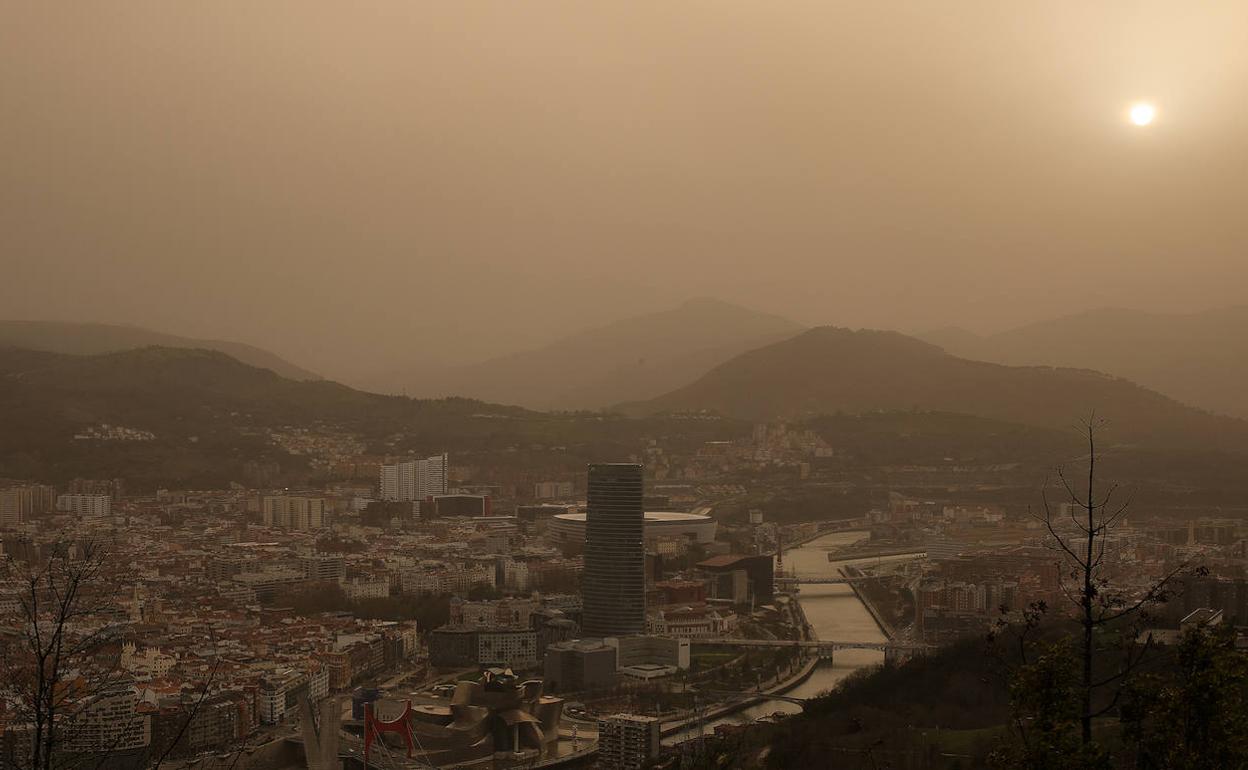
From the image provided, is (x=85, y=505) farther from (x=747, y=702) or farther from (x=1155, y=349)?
(x=1155, y=349)

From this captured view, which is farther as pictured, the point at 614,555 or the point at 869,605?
the point at 869,605

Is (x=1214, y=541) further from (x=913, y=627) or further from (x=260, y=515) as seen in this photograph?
(x=260, y=515)

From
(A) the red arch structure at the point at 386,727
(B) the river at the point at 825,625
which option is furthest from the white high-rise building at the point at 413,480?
(A) the red arch structure at the point at 386,727

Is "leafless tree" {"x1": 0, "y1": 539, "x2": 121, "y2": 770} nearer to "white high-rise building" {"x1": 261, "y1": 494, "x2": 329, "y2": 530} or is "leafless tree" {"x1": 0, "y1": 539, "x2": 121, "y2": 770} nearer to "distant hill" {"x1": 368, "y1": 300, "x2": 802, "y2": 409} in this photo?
"white high-rise building" {"x1": 261, "y1": 494, "x2": 329, "y2": 530}

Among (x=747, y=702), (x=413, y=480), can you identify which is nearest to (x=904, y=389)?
(x=413, y=480)

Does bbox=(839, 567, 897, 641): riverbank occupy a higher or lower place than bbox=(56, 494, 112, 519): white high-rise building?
lower

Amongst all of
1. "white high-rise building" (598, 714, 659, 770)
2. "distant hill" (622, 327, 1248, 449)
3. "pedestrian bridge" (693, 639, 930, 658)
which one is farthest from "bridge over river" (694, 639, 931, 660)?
"distant hill" (622, 327, 1248, 449)
